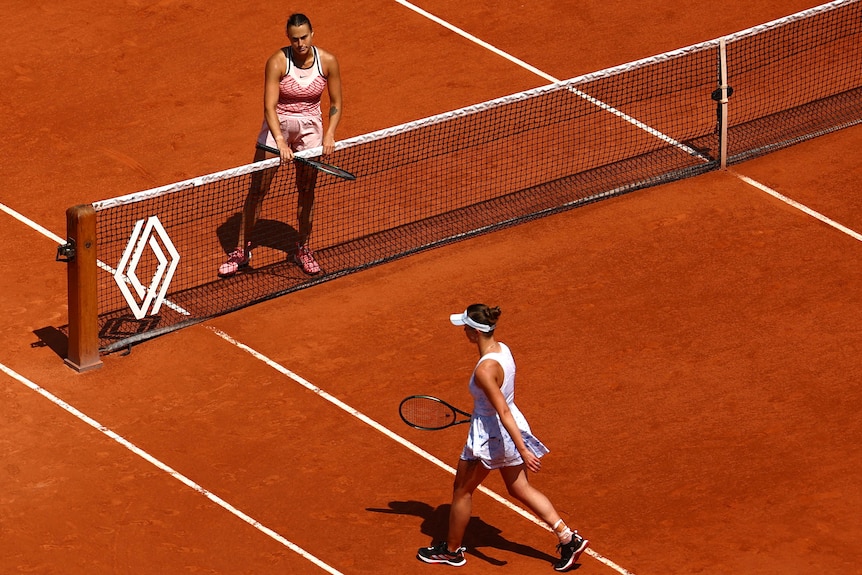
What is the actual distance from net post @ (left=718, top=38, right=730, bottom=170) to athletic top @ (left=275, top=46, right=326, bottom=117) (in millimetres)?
4631

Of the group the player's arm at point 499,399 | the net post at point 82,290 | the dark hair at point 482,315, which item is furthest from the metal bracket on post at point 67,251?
the player's arm at point 499,399

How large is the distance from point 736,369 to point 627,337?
1.05 m

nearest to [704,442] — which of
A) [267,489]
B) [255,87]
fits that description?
[267,489]

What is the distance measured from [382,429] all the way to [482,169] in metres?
4.78

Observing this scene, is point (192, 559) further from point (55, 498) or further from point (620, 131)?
Result: point (620, 131)

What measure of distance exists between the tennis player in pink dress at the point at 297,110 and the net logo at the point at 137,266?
40.7 inches

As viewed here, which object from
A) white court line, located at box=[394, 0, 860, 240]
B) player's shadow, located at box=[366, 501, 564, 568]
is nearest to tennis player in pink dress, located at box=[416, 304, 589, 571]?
player's shadow, located at box=[366, 501, 564, 568]

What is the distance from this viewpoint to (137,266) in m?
16.1

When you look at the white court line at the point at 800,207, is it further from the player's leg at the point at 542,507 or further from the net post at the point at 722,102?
the player's leg at the point at 542,507

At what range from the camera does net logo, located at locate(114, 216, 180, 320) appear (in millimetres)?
15156

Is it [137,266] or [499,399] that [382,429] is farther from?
[137,266]

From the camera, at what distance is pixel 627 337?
619 inches

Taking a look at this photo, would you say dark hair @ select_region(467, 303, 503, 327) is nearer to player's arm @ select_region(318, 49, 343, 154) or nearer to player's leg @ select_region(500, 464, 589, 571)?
player's leg @ select_region(500, 464, 589, 571)

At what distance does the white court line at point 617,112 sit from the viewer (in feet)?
58.0
